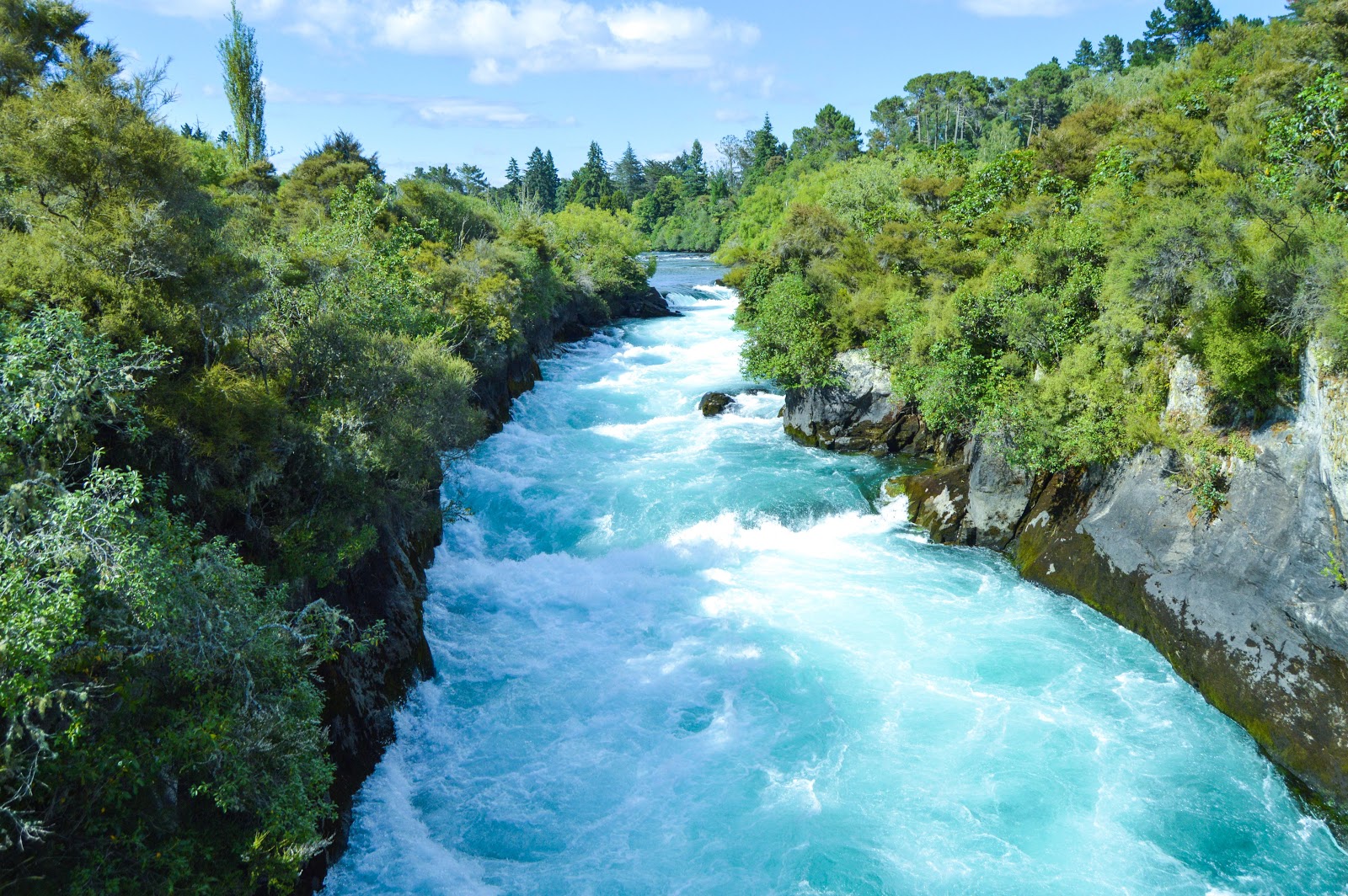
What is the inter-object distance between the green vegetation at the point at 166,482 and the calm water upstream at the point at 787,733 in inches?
111

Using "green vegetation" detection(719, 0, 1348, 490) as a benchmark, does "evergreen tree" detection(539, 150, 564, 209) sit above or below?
above

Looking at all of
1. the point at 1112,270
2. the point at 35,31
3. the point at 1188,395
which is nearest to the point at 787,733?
the point at 1188,395

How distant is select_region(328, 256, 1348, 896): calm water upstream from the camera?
11625 mm

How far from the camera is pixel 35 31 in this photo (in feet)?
53.7

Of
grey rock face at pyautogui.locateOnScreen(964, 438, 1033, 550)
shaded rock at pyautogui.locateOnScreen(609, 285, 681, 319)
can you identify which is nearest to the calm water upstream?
grey rock face at pyautogui.locateOnScreen(964, 438, 1033, 550)

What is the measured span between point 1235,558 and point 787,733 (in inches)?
383

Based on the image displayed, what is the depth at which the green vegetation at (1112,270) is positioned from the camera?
1508 centimetres

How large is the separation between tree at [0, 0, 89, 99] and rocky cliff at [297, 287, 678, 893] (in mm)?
11872

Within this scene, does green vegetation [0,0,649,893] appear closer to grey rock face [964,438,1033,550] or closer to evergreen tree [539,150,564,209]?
grey rock face [964,438,1033,550]

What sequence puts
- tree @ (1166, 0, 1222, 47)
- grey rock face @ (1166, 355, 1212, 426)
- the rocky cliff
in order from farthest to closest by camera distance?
tree @ (1166, 0, 1222, 47) < grey rock face @ (1166, 355, 1212, 426) < the rocky cliff

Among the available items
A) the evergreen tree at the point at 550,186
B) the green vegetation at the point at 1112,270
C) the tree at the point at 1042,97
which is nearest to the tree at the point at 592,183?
the evergreen tree at the point at 550,186

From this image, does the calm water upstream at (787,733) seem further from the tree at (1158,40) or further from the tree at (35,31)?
the tree at (1158,40)

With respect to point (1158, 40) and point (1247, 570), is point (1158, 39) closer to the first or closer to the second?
point (1158, 40)

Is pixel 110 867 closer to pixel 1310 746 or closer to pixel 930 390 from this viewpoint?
pixel 1310 746
